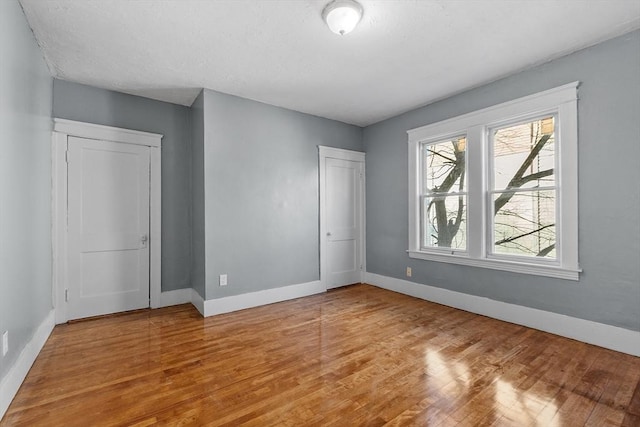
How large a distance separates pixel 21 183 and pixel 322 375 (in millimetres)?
2595

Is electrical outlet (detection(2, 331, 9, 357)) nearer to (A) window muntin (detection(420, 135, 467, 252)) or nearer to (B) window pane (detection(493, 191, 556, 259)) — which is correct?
(A) window muntin (detection(420, 135, 467, 252))

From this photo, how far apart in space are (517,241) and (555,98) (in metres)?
1.48

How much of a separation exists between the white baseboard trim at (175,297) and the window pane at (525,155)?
13.4 ft

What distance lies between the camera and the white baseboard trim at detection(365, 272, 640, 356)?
2487mm

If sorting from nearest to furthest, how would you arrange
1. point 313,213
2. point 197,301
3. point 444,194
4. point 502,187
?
point 502,187
point 197,301
point 444,194
point 313,213

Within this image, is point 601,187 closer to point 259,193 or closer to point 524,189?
point 524,189

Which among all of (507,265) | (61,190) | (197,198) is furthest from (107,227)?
(507,265)

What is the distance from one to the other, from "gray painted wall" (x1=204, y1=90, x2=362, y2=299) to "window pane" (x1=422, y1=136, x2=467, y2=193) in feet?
4.98

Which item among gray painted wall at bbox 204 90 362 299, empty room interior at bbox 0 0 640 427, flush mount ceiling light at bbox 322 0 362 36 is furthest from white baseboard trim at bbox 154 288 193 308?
flush mount ceiling light at bbox 322 0 362 36

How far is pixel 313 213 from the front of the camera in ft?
14.5

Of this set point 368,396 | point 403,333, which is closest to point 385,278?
point 403,333

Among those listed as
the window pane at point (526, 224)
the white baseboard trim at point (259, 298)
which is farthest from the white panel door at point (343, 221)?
the window pane at point (526, 224)

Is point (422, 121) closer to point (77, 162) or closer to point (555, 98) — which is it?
point (555, 98)

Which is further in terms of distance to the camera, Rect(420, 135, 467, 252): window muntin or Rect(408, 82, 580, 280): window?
Rect(420, 135, 467, 252): window muntin
